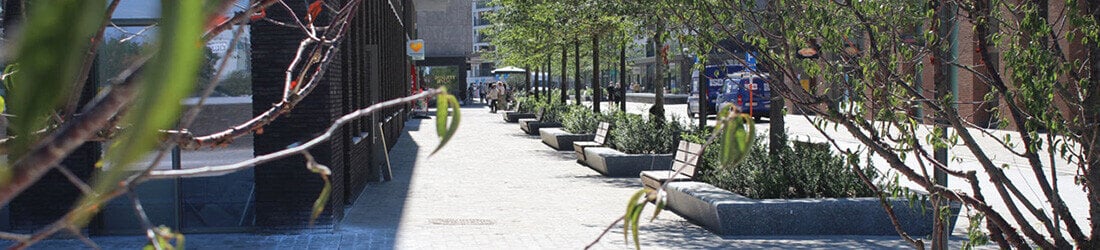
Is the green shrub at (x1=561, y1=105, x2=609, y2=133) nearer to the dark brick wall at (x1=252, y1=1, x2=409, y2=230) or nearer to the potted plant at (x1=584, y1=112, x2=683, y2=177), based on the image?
the potted plant at (x1=584, y1=112, x2=683, y2=177)

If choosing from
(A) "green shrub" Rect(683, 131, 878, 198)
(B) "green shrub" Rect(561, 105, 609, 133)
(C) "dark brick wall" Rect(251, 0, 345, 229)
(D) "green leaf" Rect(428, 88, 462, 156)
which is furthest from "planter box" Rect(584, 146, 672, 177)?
(D) "green leaf" Rect(428, 88, 462, 156)

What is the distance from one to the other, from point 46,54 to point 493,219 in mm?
11404

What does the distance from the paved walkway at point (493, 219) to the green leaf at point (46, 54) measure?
27.0ft

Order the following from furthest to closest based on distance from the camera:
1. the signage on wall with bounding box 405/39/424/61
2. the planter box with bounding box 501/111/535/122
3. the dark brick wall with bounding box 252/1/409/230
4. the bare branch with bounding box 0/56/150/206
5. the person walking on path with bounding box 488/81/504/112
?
the person walking on path with bounding box 488/81/504/112, the planter box with bounding box 501/111/535/122, the signage on wall with bounding box 405/39/424/61, the dark brick wall with bounding box 252/1/409/230, the bare branch with bounding box 0/56/150/206

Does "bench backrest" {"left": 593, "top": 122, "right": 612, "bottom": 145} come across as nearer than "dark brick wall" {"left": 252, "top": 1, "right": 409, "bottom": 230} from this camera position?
No

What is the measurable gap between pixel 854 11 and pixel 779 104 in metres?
7.34

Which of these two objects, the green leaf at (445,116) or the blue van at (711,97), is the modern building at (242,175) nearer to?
the green leaf at (445,116)

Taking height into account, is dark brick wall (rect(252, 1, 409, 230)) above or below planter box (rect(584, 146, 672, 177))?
above

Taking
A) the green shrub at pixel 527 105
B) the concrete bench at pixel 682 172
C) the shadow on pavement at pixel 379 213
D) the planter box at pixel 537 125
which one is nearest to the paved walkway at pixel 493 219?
the shadow on pavement at pixel 379 213

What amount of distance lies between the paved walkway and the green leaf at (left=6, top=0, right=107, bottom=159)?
27.0ft

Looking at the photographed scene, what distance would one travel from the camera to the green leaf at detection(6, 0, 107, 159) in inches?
35.5

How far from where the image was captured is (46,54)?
90 centimetres

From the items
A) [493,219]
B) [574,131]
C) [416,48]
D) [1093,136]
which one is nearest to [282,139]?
[493,219]

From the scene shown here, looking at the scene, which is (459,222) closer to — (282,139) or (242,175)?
(282,139)
